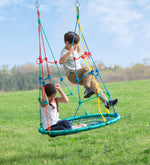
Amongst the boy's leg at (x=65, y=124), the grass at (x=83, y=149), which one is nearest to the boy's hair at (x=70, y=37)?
the boy's leg at (x=65, y=124)

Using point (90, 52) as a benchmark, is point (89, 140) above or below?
below

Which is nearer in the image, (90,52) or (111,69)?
(90,52)

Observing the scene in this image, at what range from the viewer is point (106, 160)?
13.9 ft

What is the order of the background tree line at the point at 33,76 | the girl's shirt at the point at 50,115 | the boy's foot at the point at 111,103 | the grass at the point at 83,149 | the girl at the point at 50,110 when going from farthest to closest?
1. the background tree line at the point at 33,76
2. the grass at the point at 83,149
3. the boy's foot at the point at 111,103
4. the girl's shirt at the point at 50,115
5. the girl at the point at 50,110

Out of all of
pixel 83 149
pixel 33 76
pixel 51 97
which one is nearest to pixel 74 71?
pixel 51 97

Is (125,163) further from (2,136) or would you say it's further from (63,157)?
(2,136)

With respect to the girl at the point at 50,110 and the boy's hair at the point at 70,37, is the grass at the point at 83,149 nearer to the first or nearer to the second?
the girl at the point at 50,110

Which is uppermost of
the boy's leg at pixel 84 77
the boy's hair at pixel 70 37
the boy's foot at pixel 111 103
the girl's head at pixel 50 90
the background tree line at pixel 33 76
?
the background tree line at pixel 33 76

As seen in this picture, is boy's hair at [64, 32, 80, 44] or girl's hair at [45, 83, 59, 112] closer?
girl's hair at [45, 83, 59, 112]

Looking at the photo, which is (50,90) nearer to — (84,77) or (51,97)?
(51,97)

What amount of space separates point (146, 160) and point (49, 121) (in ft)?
5.74

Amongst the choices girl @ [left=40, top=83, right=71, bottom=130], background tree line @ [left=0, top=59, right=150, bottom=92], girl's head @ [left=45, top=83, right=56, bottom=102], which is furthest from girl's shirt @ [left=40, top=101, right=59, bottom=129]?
background tree line @ [left=0, top=59, right=150, bottom=92]

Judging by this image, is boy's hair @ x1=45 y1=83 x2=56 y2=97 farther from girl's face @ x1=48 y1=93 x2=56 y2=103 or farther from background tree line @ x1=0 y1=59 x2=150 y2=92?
background tree line @ x1=0 y1=59 x2=150 y2=92

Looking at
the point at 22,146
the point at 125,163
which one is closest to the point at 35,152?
the point at 22,146
